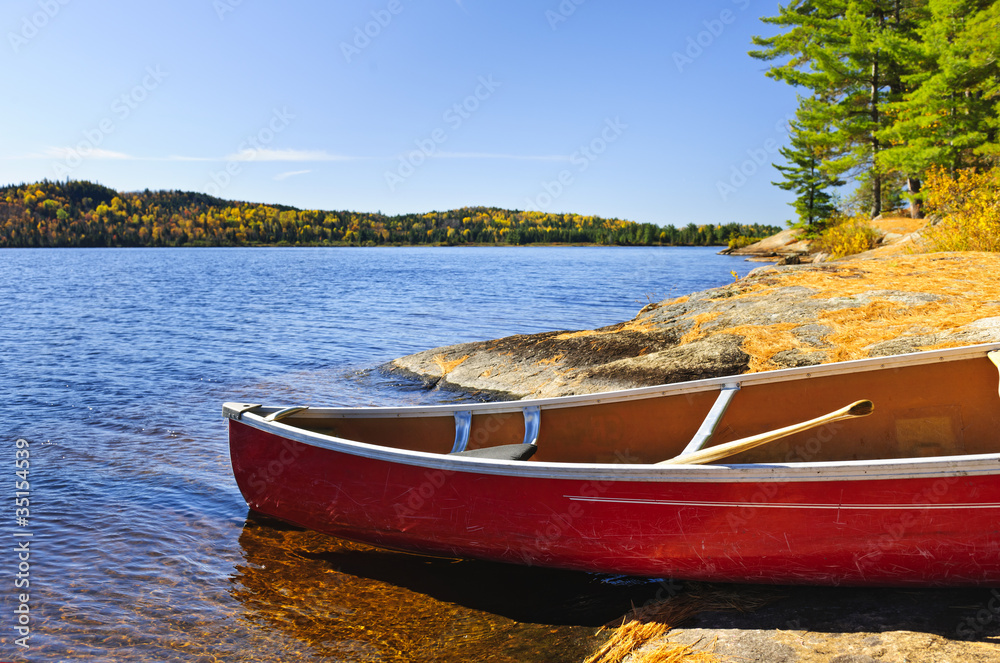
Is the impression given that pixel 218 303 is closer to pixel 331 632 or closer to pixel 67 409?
pixel 67 409

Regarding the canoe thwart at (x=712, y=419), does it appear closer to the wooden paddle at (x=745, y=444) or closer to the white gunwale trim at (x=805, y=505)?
the wooden paddle at (x=745, y=444)

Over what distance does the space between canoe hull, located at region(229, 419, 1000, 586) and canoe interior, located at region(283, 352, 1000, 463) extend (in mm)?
1143

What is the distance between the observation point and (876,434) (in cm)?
491

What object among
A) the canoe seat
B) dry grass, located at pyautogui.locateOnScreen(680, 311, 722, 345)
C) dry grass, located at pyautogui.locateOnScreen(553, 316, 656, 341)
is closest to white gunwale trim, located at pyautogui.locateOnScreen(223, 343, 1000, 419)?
the canoe seat

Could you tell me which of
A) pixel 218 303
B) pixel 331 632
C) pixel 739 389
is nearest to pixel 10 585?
pixel 331 632

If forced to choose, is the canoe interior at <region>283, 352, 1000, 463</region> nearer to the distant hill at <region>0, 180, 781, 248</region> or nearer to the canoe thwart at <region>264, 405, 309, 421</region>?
the canoe thwart at <region>264, 405, 309, 421</region>

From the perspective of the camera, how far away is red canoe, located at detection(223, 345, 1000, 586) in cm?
344

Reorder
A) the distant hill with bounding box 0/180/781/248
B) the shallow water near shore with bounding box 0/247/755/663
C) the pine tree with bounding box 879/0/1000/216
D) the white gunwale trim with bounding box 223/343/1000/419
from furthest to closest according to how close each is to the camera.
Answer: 1. the distant hill with bounding box 0/180/781/248
2. the pine tree with bounding box 879/0/1000/216
3. the white gunwale trim with bounding box 223/343/1000/419
4. the shallow water near shore with bounding box 0/247/755/663

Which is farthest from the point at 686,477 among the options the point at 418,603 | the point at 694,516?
the point at 418,603

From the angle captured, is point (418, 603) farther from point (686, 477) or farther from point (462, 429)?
point (686, 477)

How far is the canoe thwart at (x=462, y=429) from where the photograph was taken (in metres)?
5.40

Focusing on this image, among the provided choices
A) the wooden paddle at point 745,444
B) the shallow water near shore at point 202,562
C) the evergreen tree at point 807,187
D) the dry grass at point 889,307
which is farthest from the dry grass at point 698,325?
the evergreen tree at point 807,187

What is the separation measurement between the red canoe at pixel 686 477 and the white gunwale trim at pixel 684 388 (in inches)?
0.7

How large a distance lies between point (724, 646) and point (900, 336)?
587cm
